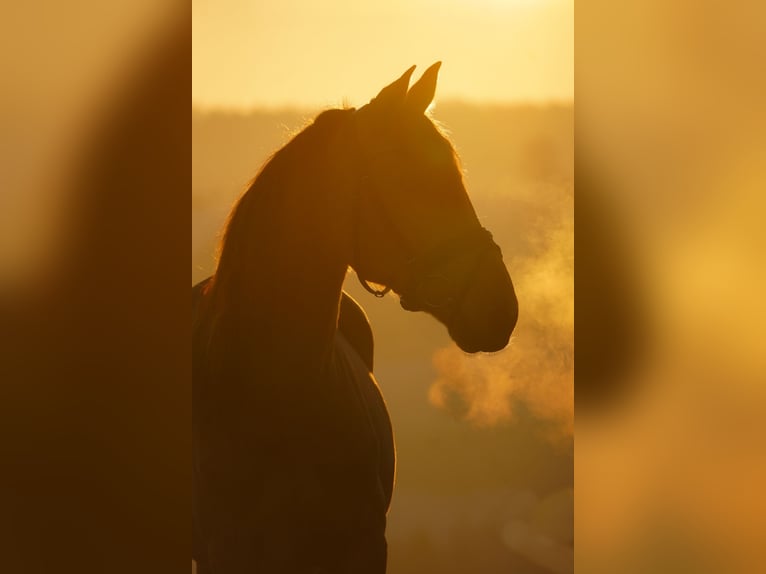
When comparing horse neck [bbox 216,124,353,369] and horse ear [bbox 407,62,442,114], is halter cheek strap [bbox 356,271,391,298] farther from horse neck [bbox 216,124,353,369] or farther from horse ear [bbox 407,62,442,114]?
horse ear [bbox 407,62,442,114]

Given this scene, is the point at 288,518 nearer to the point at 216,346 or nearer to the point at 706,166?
the point at 216,346

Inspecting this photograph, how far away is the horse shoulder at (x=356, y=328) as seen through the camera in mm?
1864

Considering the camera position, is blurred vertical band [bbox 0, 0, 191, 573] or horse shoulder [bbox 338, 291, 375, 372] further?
horse shoulder [bbox 338, 291, 375, 372]

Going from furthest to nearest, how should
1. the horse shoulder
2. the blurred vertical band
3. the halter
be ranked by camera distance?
the horse shoulder → the halter → the blurred vertical band

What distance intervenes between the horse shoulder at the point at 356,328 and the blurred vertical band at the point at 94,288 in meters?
0.89

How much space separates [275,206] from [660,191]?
2.48 ft

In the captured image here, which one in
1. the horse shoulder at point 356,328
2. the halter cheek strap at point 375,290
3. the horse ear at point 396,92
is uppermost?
the horse ear at point 396,92

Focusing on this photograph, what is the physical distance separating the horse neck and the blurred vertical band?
1.45ft

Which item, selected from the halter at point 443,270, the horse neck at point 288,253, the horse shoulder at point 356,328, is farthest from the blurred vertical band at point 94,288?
the horse shoulder at point 356,328

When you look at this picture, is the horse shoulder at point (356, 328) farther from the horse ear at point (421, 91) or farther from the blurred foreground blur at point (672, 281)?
the blurred foreground blur at point (672, 281)

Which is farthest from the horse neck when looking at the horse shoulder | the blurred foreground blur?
the blurred foreground blur

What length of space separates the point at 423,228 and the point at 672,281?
0.57 metres

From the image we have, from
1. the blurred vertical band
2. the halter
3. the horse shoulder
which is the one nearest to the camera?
the blurred vertical band

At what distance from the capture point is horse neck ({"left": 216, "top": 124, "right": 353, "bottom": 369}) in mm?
1434
